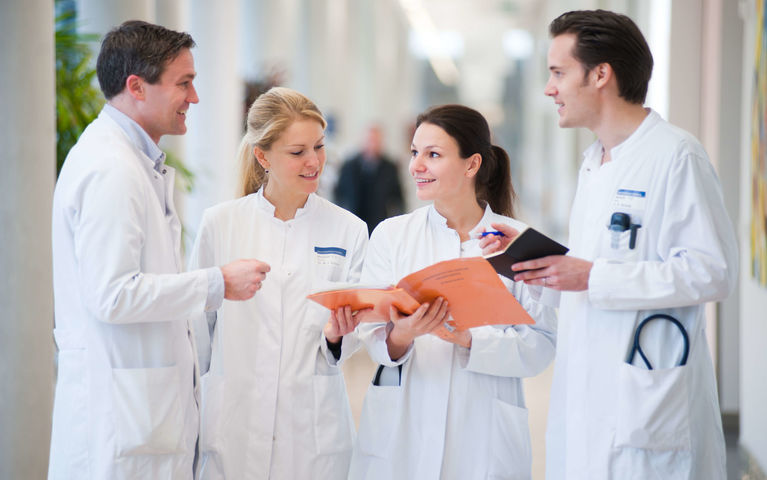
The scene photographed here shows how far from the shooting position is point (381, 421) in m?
2.32

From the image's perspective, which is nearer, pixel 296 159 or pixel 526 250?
pixel 526 250

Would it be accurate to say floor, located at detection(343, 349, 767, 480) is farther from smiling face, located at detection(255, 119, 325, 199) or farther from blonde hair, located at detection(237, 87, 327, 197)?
blonde hair, located at detection(237, 87, 327, 197)

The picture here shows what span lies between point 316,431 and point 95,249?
859 millimetres

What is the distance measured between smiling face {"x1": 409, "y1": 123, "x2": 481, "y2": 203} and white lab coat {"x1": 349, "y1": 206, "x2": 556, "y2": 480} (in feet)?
0.76

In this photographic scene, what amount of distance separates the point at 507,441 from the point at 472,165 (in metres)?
0.83

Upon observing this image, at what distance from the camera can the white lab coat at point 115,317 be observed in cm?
196

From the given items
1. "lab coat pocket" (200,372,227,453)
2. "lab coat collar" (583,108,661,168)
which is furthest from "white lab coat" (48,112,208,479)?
"lab coat collar" (583,108,661,168)

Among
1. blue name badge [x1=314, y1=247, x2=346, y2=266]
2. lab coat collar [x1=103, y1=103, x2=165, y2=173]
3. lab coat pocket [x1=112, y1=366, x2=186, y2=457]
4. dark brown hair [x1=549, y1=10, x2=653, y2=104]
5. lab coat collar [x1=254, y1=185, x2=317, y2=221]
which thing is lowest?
lab coat pocket [x1=112, y1=366, x2=186, y2=457]

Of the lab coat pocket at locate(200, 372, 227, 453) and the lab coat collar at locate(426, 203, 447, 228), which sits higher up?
the lab coat collar at locate(426, 203, 447, 228)

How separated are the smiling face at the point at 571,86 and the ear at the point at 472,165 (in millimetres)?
395

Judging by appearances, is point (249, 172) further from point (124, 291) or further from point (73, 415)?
point (73, 415)

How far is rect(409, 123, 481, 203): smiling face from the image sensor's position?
242 cm

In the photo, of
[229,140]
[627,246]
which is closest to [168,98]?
[627,246]

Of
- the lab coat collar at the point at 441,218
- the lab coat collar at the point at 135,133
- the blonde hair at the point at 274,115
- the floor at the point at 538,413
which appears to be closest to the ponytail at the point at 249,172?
the blonde hair at the point at 274,115
